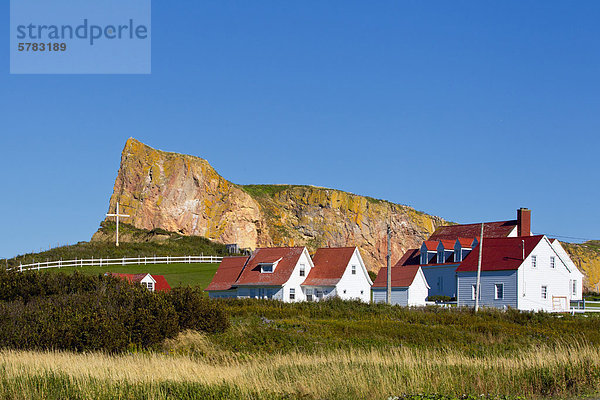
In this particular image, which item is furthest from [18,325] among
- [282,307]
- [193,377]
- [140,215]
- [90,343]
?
[140,215]

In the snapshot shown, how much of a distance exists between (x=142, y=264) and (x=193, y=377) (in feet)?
177

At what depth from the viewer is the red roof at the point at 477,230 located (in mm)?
61375

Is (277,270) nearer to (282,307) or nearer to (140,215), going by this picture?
(282,307)

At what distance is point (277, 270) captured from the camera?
Result: 54656mm

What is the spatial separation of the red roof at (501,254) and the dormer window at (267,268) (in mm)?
13703

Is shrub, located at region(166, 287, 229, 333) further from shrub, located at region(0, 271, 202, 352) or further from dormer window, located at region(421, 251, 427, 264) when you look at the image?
dormer window, located at region(421, 251, 427, 264)

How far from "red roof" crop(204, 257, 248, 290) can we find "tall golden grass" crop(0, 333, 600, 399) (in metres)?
34.6

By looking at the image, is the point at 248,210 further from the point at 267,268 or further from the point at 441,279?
the point at 441,279

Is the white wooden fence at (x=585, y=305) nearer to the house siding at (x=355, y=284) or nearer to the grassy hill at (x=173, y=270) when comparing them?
the house siding at (x=355, y=284)

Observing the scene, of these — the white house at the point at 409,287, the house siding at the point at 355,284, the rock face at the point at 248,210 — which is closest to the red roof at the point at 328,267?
the house siding at the point at 355,284

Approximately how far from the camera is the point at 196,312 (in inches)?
1188

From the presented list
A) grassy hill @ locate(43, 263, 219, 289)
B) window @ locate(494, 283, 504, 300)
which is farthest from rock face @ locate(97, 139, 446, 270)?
window @ locate(494, 283, 504, 300)

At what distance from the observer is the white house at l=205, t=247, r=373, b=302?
53.8 metres

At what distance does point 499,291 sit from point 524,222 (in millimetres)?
11763
